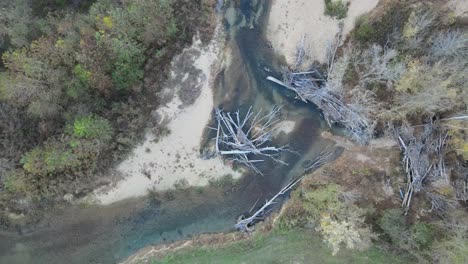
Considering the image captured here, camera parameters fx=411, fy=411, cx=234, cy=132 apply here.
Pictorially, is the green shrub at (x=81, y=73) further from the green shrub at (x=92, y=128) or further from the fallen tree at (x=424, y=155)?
the fallen tree at (x=424, y=155)

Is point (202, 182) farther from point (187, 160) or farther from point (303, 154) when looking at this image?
point (303, 154)

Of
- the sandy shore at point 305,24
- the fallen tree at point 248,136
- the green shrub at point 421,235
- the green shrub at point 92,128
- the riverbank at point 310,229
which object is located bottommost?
the green shrub at point 421,235

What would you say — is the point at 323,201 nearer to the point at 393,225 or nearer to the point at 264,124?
the point at 393,225

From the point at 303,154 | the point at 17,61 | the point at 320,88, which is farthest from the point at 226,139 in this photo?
the point at 17,61

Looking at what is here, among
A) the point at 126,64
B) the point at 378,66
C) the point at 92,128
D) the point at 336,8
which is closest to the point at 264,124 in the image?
the point at 378,66

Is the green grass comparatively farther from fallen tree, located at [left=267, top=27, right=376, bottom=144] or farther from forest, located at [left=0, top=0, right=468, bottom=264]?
fallen tree, located at [left=267, top=27, right=376, bottom=144]

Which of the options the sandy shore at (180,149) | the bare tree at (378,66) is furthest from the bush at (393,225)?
the sandy shore at (180,149)
